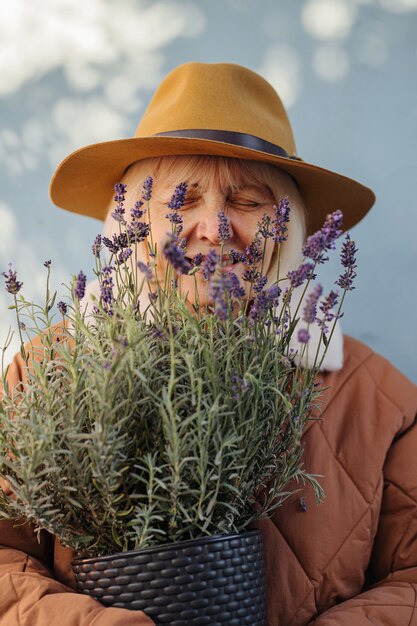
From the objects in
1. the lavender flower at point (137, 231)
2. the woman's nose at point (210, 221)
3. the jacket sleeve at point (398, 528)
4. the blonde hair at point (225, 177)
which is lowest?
the jacket sleeve at point (398, 528)

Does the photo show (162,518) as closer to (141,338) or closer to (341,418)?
(141,338)

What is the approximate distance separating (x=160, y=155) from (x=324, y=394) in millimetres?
625

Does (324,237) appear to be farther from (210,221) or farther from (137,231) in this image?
(210,221)

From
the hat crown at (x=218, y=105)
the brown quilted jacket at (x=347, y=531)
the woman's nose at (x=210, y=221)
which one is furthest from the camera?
the hat crown at (x=218, y=105)

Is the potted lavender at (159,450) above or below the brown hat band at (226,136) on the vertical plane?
below

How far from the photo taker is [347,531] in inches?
55.4

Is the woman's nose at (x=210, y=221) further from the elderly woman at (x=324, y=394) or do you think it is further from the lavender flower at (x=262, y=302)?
the lavender flower at (x=262, y=302)

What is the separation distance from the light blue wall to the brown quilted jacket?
79 cm

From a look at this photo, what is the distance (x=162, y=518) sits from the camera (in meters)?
0.86

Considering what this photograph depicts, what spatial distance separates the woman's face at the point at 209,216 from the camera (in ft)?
4.61

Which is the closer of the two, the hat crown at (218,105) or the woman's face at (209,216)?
the woman's face at (209,216)

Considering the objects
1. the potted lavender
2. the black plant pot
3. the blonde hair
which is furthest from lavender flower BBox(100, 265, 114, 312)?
the blonde hair

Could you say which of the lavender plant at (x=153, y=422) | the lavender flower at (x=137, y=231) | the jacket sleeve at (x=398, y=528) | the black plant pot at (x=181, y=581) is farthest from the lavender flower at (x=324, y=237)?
the jacket sleeve at (x=398, y=528)

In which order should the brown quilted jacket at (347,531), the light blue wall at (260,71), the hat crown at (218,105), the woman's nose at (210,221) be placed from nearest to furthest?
the brown quilted jacket at (347,531)
the woman's nose at (210,221)
the hat crown at (218,105)
the light blue wall at (260,71)
